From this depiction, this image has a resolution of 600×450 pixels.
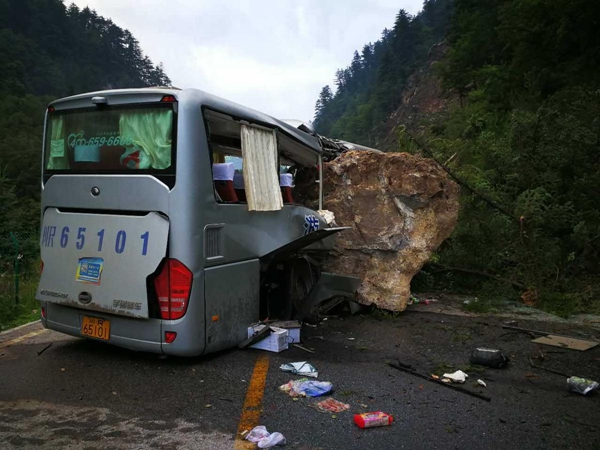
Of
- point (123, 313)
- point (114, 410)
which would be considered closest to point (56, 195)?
point (123, 313)

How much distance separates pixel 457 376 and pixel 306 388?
1474 millimetres

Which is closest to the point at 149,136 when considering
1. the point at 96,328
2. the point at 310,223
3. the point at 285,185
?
the point at 96,328

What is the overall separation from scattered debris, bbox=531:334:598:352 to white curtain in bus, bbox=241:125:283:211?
11.5 feet

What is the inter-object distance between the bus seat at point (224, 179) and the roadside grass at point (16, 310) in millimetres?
3737

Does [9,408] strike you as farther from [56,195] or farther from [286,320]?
[286,320]

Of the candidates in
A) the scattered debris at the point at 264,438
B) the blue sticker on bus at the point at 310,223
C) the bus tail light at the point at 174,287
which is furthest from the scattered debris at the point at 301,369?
the blue sticker on bus at the point at 310,223

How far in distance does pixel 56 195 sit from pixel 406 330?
14.5 feet

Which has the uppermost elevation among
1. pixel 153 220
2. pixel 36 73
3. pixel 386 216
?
pixel 36 73

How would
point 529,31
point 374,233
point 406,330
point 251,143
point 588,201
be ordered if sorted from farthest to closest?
point 529,31 → point 588,201 → point 374,233 → point 406,330 → point 251,143

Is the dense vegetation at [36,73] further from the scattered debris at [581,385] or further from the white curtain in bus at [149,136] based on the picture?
the scattered debris at [581,385]

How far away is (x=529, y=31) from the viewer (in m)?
20.7

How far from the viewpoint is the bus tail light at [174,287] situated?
442 centimetres

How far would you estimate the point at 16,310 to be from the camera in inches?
287

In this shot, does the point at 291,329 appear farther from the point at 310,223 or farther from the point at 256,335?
the point at 310,223
